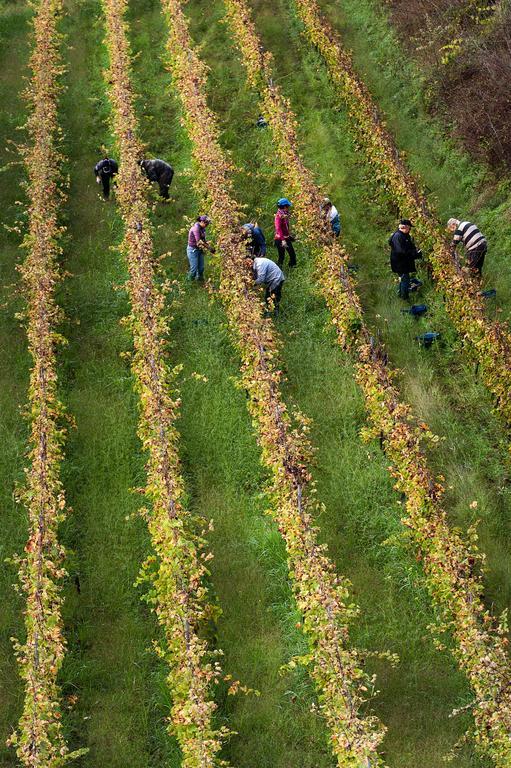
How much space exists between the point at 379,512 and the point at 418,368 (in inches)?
127

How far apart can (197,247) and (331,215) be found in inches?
106

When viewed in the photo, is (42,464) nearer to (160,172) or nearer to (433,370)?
(433,370)

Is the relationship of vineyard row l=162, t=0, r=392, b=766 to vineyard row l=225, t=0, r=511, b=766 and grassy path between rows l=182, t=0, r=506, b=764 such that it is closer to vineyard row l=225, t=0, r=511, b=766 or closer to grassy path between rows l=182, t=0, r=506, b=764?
grassy path between rows l=182, t=0, r=506, b=764

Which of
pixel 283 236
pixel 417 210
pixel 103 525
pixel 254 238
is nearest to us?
pixel 103 525

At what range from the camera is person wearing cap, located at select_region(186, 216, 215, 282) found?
619 inches

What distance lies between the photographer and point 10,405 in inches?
535

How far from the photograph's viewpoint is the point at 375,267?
54.6 ft

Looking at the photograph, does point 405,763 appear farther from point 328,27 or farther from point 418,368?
point 328,27

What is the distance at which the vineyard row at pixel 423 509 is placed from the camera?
8.53 m

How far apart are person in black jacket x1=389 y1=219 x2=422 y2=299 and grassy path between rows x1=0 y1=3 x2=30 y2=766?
22.0 feet

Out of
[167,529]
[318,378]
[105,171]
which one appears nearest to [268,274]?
[318,378]

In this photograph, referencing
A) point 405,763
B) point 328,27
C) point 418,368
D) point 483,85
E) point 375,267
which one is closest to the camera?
point 405,763

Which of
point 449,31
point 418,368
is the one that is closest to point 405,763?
point 418,368

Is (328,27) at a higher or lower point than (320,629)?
higher
